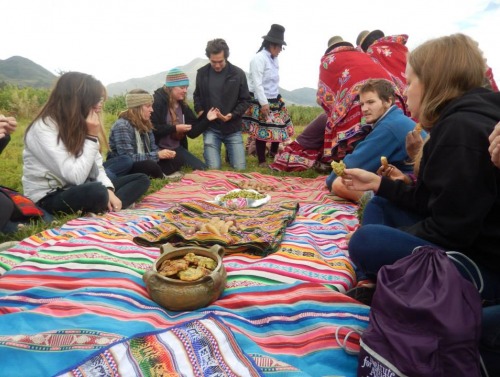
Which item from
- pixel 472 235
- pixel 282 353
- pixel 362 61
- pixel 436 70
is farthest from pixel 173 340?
pixel 362 61

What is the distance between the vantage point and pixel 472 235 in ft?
5.76

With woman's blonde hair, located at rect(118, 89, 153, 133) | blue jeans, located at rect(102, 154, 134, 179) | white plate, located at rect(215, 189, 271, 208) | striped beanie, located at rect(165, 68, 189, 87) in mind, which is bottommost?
white plate, located at rect(215, 189, 271, 208)

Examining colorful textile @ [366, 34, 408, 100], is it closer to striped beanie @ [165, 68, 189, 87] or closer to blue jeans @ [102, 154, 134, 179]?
striped beanie @ [165, 68, 189, 87]

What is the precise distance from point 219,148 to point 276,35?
6.52 feet

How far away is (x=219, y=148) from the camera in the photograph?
645cm

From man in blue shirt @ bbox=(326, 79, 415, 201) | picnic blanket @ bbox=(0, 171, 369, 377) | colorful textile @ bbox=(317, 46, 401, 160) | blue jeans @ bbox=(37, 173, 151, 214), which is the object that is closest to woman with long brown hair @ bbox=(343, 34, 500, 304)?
picnic blanket @ bbox=(0, 171, 369, 377)

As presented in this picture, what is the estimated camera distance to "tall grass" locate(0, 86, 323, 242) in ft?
11.8

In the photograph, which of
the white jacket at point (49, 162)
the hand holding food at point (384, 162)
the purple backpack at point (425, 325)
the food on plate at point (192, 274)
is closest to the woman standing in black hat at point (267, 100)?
the white jacket at point (49, 162)

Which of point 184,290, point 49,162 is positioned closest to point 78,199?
point 49,162

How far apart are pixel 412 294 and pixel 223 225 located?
1.66 meters

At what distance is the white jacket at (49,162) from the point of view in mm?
3420

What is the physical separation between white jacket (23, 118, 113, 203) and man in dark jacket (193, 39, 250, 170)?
111 inches

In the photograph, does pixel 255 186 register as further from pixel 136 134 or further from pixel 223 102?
pixel 223 102

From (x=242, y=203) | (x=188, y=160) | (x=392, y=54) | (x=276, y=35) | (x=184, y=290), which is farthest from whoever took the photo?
(x=276, y=35)
